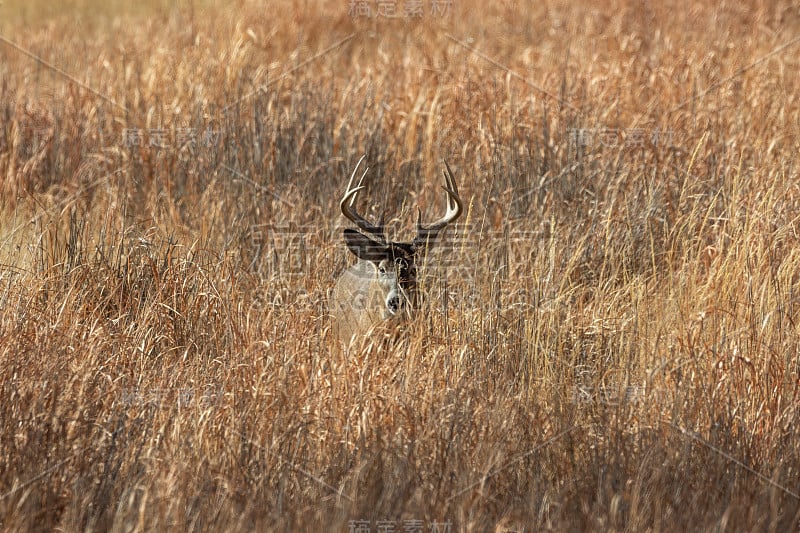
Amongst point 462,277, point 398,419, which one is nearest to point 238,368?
point 398,419

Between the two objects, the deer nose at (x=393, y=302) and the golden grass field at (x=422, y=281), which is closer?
the golden grass field at (x=422, y=281)

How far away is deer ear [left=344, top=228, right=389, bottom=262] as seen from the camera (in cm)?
629

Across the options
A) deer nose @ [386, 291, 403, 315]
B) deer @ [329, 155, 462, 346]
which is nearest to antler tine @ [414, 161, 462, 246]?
deer @ [329, 155, 462, 346]

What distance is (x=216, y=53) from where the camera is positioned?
30.8 ft

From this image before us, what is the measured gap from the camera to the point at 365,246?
20.7 ft

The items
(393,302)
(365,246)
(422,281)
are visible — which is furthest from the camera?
(365,246)

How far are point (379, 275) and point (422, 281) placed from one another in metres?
0.49

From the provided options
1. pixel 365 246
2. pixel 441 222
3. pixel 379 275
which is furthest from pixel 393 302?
pixel 441 222

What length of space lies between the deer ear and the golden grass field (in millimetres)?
369

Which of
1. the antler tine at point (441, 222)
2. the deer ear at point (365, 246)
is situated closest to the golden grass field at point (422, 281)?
the antler tine at point (441, 222)

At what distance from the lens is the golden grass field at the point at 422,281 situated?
165 inches

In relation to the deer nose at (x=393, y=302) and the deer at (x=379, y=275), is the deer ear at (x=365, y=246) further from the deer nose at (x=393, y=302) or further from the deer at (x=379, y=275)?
the deer nose at (x=393, y=302)

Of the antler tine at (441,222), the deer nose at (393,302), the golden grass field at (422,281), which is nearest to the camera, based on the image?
the golden grass field at (422,281)

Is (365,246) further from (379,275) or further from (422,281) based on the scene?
(422,281)
